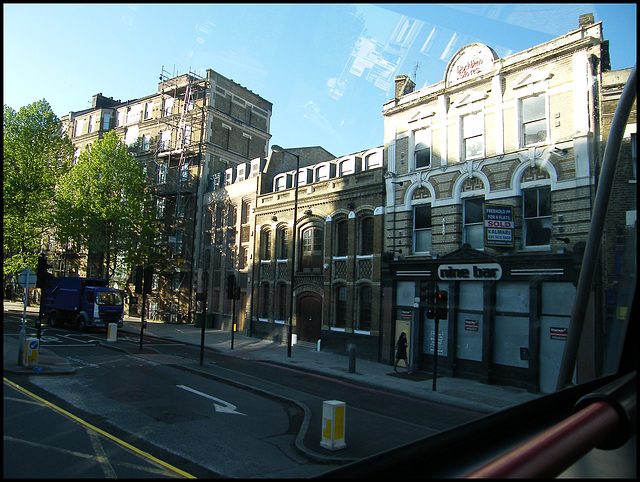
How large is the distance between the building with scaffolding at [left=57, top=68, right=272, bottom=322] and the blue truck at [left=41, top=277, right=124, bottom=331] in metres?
6.25

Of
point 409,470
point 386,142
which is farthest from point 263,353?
point 409,470

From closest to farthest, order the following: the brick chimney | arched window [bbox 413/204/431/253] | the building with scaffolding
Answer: arched window [bbox 413/204/431/253]
the brick chimney
the building with scaffolding

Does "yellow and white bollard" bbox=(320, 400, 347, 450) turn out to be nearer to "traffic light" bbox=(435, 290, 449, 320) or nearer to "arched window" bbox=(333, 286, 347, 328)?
"traffic light" bbox=(435, 290, 449, 320)

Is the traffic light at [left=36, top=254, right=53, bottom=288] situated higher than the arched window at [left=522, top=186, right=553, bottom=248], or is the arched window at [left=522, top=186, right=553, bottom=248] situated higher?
the arched window at [left=522, top=186, right=553, bottom=248]

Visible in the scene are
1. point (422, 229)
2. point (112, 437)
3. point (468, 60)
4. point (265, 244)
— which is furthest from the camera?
point (265, 244)

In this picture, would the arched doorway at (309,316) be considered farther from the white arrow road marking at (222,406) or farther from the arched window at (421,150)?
the white arrow road marking at (222,406)

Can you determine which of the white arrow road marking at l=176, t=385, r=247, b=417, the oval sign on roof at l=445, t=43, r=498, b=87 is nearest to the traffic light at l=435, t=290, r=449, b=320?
the oval sign on roof at l=445, t=43, r=498, b=87

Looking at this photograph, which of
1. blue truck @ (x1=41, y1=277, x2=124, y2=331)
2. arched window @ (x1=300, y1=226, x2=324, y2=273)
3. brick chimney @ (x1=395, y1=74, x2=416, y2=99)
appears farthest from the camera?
blue truck @ (x1=41, y1=277, x2=124, y2=331)

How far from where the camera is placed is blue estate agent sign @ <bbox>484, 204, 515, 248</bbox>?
907 centimetres

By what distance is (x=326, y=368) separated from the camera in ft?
55.1

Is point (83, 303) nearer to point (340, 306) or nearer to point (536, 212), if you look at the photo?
point (340, 306)

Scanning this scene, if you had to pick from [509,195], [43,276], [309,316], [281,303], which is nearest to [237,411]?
[509,195]

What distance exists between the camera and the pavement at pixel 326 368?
528cm

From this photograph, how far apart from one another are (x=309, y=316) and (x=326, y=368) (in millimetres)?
8766
